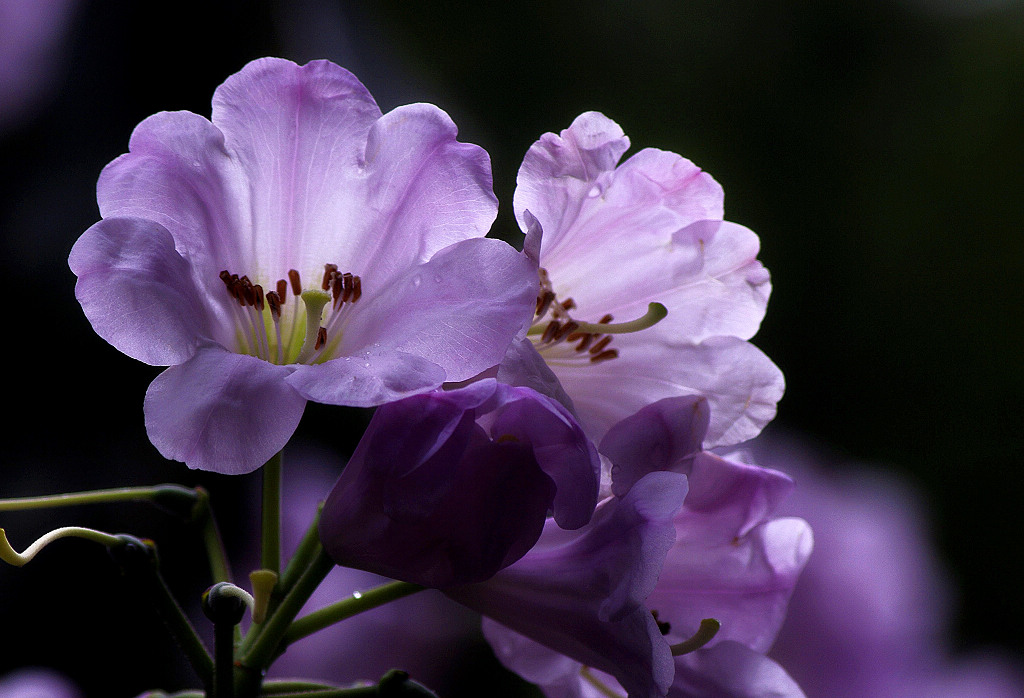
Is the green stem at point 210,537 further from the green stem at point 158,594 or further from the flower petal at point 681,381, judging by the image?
the flower petal at point 681,381

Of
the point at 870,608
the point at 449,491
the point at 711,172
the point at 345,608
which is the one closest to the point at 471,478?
the point at 449,491

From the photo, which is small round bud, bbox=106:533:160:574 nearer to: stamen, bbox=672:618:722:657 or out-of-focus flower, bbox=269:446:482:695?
stamen, bbox=672:618:722:657

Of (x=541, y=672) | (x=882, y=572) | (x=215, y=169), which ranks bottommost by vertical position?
(x=882, y=572)

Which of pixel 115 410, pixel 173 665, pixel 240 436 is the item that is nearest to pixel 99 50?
pixel 115 410

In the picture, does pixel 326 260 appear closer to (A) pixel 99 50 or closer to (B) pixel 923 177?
(A) pixel 99 50

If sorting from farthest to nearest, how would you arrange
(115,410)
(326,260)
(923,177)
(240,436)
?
(923,177) → (115,410) → (326,260) → (240,436)

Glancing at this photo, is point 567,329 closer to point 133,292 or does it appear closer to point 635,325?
point 635,325
